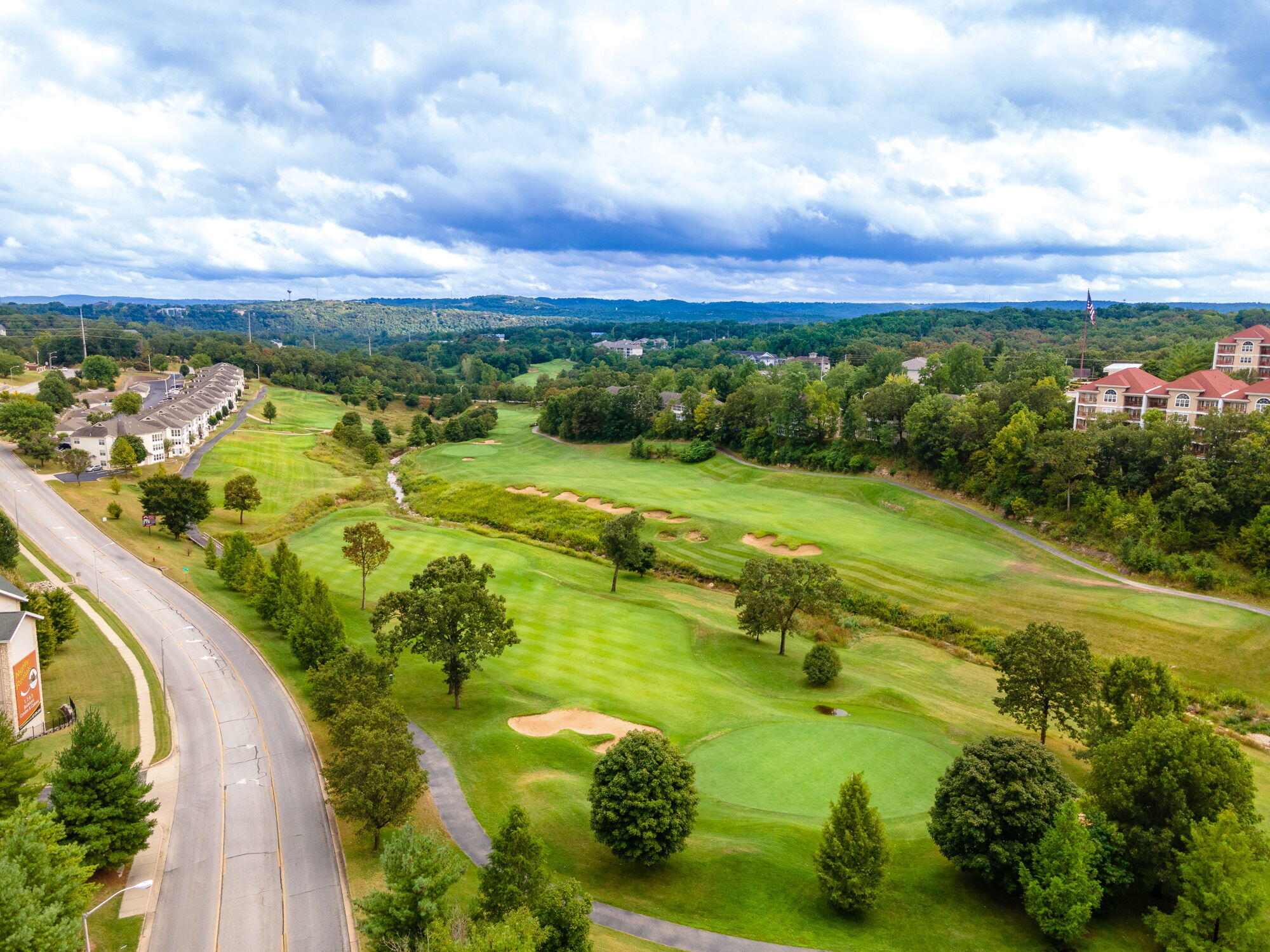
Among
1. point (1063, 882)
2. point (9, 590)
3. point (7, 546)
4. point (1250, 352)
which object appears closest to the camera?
point (1063, 882)

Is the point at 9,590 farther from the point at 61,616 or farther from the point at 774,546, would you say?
the point at 774,546

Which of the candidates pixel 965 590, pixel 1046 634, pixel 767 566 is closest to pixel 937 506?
pixel 965 590

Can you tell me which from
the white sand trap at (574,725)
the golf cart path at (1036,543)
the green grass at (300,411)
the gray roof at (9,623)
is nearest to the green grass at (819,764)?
the white sand trap at (574,725)

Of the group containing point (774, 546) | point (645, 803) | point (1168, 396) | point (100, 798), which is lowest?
point (774, 546)

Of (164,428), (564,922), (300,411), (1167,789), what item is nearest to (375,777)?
(564,922)

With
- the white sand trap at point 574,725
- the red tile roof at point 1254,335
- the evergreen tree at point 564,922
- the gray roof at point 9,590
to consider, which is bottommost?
the white sand trap at point 574,725

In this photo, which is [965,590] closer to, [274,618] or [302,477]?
[274,618]

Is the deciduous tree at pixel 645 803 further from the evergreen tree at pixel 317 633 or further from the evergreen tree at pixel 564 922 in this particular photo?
the evergreen tree at pixel 317 633
